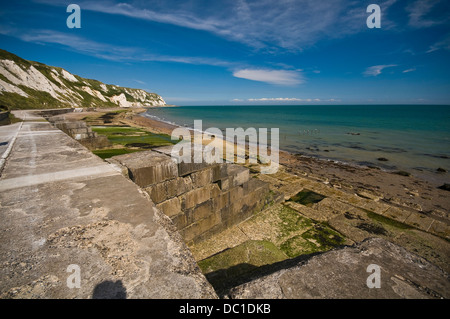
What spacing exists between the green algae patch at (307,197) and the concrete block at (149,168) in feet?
18.1

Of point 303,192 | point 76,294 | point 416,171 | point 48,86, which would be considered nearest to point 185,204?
point 76,294

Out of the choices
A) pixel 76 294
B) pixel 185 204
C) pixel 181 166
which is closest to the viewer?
pixel 76 294

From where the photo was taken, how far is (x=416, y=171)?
45.9 feet

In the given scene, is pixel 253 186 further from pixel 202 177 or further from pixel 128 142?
pixel 128 142

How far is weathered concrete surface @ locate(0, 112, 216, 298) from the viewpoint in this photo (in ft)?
4.07

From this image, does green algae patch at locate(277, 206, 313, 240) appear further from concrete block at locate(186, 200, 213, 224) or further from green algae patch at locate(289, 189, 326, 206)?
concrete block at locate(186, 200, 213, 224)

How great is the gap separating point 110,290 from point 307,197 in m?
7.99

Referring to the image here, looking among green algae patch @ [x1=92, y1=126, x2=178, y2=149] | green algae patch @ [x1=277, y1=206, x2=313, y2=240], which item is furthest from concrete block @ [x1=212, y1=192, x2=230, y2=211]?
green algae patch @ [x1=92, y1=126, x2=178, y2=149]

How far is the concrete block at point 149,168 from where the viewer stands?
138 inches

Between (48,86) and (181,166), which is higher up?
(48,86)

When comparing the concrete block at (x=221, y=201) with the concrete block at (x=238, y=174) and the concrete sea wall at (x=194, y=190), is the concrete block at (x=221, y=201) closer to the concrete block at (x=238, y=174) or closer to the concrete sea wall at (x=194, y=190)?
the concrete sea wall at (x=194, y=190)

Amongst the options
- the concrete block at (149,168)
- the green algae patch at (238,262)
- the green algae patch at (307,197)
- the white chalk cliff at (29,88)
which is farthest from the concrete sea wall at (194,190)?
the white chalk cliff at (29,88)
